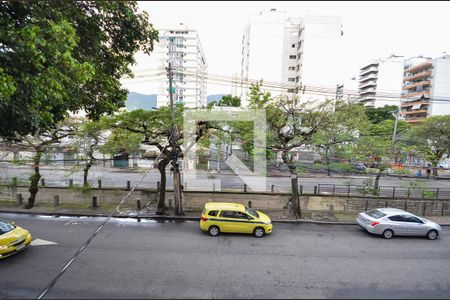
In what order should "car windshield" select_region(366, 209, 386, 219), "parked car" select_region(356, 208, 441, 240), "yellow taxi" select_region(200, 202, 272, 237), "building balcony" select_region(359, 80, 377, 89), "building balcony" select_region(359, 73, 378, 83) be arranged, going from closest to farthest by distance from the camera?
"yellow taxi" select_region(200, 202, 272, 237), "parked car" select_region(356, 208, 441, 240), "car windshield" select_region(366, 209, 386, 219), "building balcony" select_region(359, 80, 377, 89), "building balcony" select_region(359, 73, 378, 83)

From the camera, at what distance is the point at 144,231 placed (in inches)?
401

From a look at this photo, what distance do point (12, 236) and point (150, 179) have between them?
14043 millimetres

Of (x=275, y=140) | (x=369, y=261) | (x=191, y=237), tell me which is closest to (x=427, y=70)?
(x=275, y=140)

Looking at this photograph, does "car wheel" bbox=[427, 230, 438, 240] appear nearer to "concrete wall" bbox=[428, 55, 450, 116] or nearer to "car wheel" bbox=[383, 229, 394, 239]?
"car wheel" bbox=[383, 229, 394, 239]

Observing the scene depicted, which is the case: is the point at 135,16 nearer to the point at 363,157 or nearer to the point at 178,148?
the point at 178,148

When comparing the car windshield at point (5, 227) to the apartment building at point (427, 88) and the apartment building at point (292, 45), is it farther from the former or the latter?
the apartment building at point (427, 88)

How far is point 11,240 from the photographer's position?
23.9 ft

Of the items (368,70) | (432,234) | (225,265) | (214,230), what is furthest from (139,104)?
(368,70)

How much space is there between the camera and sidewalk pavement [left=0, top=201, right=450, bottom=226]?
39.5ft

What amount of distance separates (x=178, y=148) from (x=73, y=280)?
670 cm

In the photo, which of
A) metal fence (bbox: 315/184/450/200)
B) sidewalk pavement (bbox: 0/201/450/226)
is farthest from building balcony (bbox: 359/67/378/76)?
sidewalk pavement (bbox: 0/201/450/226)

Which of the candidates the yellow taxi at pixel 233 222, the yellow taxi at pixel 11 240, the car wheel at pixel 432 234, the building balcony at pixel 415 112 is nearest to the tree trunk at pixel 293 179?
the yellow taxi at pixel 233 222

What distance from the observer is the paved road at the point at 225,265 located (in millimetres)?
5980

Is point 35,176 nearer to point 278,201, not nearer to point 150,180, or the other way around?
point 150,180
